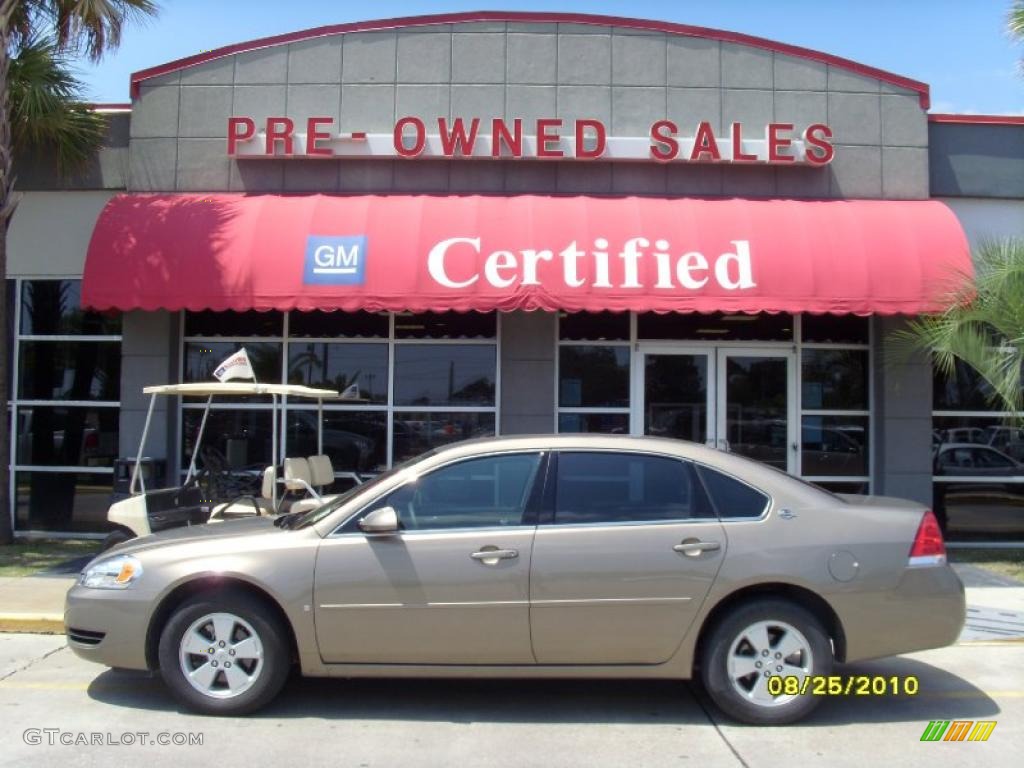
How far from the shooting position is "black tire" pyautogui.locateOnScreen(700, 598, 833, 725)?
529 cm

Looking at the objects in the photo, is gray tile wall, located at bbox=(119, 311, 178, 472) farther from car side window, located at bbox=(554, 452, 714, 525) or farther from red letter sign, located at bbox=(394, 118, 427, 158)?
car side window, located at bbox=(554, 452, 714, 525)

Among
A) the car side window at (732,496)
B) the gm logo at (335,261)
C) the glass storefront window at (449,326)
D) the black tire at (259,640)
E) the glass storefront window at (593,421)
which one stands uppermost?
the gm logo at (335,261)

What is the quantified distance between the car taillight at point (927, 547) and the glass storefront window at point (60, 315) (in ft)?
33.0

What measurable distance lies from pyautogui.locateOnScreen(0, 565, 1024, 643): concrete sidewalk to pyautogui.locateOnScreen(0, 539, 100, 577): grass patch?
538mm

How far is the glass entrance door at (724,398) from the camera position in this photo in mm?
11688

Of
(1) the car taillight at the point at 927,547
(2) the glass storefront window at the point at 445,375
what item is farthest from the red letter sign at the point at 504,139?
(1) the car taillight at the point at 927,547

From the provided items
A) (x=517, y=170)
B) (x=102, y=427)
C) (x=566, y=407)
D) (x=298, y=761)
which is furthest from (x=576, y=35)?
(x=298, y=761)

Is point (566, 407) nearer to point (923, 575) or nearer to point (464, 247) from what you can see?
point (464, 247)

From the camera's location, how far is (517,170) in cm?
1166

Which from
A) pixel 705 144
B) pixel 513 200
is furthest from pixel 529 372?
pixel 705 144

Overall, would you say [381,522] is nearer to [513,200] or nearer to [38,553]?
[513,200]

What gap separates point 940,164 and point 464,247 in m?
6.27

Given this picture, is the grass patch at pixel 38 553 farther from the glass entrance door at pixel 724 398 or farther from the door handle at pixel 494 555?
the glass entrance door at pixel 724 398

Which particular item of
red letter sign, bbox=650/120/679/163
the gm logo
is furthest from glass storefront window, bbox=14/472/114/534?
red letter sign, bbox=650/120/679/163
